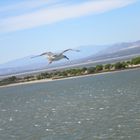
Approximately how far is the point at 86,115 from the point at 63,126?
555 centimetres

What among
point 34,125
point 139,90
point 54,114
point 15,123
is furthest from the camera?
point 139,90

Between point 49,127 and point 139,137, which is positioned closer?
point 139,137

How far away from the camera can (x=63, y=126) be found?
40344 millimetres

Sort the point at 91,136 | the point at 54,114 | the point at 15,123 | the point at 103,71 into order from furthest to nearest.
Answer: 1. the point at 103,71
2. the point at 54,114
3. the point at 15,123
4. the point at 91,136

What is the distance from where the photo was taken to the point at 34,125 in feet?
143

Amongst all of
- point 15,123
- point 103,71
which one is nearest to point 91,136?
point 15,123

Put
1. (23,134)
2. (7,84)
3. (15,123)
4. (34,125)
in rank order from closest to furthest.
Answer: (23,134) → (34,125) → (15,123) → (7,84)

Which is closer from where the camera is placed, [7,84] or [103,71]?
[103,71]

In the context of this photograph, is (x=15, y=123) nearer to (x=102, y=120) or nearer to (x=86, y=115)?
(x=86, y=115)

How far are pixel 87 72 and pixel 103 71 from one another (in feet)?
16.7

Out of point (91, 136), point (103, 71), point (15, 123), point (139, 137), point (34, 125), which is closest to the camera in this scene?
point (139, 137)

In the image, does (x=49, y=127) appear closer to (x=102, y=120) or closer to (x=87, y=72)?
(x=102, y=120)

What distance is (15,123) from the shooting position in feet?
154

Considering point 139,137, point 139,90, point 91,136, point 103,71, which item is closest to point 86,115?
point 91,136
